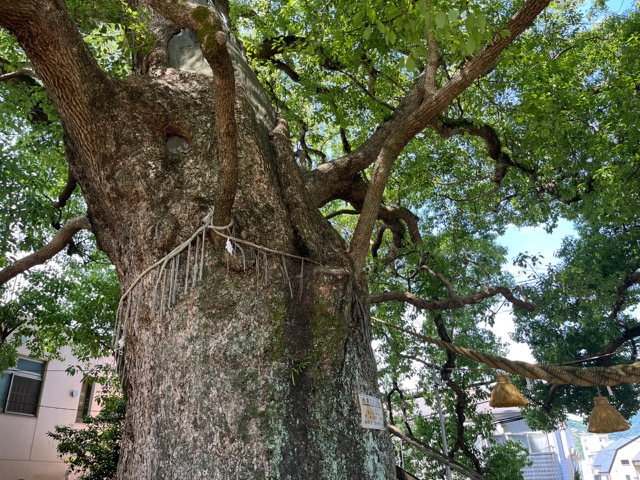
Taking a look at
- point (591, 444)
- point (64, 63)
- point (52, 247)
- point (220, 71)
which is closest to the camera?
point (220, 71)

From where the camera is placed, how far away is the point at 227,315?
7.49ft

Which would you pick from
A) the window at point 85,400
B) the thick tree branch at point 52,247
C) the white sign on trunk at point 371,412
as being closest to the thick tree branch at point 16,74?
the thick tree branch at point 52,247

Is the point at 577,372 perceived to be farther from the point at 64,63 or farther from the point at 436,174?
the point at 64,63

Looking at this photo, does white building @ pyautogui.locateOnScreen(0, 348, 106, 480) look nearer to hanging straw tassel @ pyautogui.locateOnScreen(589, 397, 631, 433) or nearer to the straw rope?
the straw rope

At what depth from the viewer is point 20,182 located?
5.78m

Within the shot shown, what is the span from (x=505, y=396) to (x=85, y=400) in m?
10.00

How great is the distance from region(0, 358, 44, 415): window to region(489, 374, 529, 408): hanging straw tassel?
881 cm

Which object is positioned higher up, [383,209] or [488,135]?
[488,135]

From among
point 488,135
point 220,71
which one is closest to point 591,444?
point 488,135

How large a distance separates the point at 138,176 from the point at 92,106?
1.58 ft

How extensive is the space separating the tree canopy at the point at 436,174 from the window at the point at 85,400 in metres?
Answer: 3.64

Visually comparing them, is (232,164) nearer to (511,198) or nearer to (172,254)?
(172,254)

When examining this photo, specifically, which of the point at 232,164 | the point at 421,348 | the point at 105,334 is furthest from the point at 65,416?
the point at 232,164

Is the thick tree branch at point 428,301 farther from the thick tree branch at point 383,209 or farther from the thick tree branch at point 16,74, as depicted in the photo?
the thick tree branch at point 16,74
